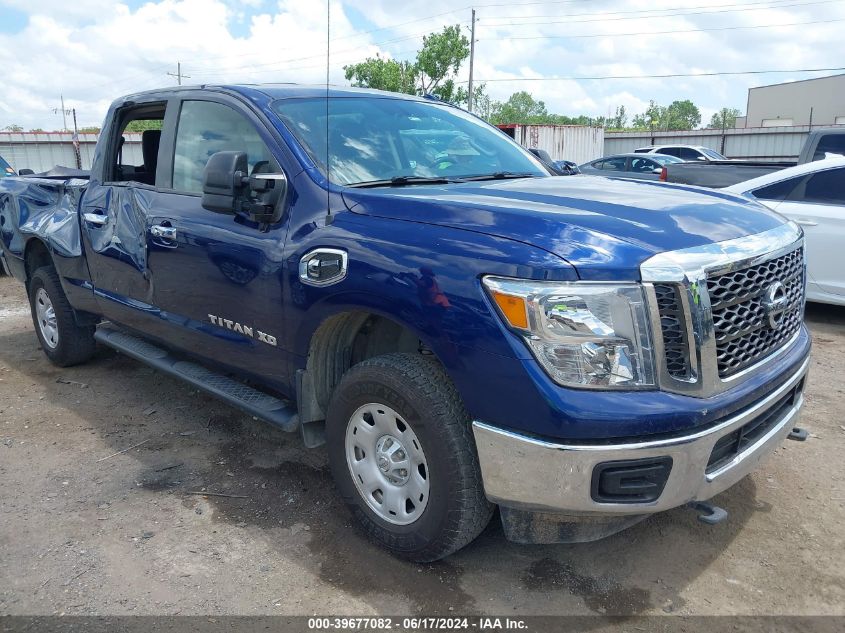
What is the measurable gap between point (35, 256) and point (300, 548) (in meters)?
3.99

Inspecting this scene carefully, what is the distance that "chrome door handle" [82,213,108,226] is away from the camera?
4578 mm

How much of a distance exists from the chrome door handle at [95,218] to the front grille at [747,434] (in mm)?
3806

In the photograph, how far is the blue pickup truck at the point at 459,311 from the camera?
2.31 m

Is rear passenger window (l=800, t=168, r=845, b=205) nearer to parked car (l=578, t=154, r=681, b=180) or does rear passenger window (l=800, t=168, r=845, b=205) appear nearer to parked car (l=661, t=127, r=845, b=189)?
parked car (l=661, t=127, r=845, b=189)

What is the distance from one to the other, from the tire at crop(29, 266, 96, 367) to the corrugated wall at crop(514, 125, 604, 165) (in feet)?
71.0

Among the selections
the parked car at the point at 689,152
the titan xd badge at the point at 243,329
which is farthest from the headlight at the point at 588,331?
the parked car at the point at 689,152

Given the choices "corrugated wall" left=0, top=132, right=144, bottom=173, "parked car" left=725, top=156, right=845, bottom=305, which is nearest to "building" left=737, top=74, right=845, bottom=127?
"corrugated wall" left=0, top=132, right=144, bottom=173

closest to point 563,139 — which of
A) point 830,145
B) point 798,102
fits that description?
point 830,145

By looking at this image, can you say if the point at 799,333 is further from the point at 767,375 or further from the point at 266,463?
the point at 266,463

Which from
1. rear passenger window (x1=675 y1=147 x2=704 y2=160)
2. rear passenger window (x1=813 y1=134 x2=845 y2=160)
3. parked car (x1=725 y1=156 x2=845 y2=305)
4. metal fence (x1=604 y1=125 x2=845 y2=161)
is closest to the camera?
parked car (x1=725 y1=156 x2=845 y2=305)

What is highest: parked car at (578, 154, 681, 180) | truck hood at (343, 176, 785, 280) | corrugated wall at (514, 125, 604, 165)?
corrugated wall at (514, 125, 604, 165)

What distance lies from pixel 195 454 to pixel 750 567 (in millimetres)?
2892

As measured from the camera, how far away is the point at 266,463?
397 centimetres

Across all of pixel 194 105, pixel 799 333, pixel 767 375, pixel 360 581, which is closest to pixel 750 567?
pixel 767 375
